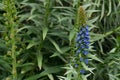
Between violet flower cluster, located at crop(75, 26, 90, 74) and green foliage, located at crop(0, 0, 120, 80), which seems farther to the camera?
green foliage, located at crop(0, 0, 120, 80)

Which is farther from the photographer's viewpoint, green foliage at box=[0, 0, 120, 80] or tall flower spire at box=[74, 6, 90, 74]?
green foliage at box=[0, 0, 120, 80]

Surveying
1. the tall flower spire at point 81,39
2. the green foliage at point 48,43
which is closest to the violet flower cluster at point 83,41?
the tall flower spire at point 81,39

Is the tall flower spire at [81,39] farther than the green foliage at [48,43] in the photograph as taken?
No

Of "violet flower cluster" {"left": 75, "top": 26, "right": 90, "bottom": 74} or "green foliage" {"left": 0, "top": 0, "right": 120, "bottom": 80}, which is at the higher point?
"violet flower cluster" {"left": 75, "top": 26, "right": 90, "bottom": 74}

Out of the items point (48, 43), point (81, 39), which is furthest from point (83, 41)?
point (48, 43)

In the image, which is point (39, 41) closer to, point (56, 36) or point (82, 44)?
point (56, 36)

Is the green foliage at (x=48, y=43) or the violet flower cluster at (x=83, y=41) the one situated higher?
the violet flower cluster at (x=83, y=41)

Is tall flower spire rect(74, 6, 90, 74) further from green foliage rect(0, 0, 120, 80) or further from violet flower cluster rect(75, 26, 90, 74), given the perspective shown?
green foliage rect(0, 0, 120, 80)

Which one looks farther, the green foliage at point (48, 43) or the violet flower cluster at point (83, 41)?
the green foliage at point (48, 43)

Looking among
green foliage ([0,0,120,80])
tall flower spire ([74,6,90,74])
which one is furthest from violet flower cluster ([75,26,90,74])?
green foliage ([0,0,120,80])

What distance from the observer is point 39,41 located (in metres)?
4.52

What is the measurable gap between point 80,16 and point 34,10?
1745mm

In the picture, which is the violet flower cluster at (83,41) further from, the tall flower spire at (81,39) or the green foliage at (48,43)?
the green foliage at (48,43)

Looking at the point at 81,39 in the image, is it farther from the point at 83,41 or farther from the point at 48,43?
the point at 48,43
